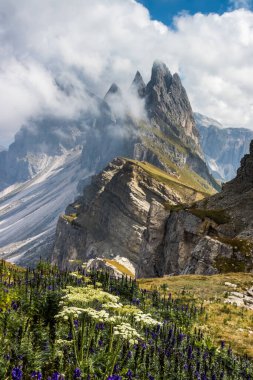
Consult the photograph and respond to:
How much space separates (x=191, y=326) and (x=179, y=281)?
1659 cm

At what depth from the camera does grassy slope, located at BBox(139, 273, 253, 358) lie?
2000 centimetres

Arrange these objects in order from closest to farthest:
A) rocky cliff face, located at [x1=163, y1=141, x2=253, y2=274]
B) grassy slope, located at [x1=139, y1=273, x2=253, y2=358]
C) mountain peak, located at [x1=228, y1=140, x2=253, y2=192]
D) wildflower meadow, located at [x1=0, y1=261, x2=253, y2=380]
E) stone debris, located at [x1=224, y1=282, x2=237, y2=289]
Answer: wildflower meadow, located at [x1=0, y1=261, x2=253, y2=380] → grassy slope, located at [x1=139, y1=273, x2=253, y2=358] → stone debris, located at [x1=224, y1=282, x2=237, y2=289] → rocky cliff face, located at [x1=163, y1=141, x2=253, y2=274] → mountain peak, located at [x1=228, y1=140, x2=253, y2=192]

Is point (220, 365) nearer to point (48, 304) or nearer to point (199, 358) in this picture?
point (199, 358)

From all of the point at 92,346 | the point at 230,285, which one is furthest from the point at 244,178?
the point at 92,346

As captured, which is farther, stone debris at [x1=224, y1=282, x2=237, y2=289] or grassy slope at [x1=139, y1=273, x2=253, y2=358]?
stone debris at [x1=224, y1=282, x2=237, y2=289]

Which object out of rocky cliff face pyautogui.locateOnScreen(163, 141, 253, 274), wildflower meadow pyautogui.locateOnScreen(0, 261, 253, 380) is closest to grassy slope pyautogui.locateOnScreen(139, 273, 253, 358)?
wildflower meadow pyautogui.locateOnScreen(0, 261, 253, 380)

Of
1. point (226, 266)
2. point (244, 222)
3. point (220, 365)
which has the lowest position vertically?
point (220, 365)

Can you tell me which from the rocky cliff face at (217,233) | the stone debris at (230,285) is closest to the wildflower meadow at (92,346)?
the stone debris at (230,285)

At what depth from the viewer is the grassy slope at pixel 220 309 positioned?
20000 millimetres

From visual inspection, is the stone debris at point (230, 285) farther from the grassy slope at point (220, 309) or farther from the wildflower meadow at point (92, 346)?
the wildflower meadow at point (92, 346)

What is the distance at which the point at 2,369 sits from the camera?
29.3 feet

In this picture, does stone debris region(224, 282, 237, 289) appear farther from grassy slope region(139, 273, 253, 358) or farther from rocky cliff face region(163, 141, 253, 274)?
rocky cliff face region(163, 141, 253, 274)

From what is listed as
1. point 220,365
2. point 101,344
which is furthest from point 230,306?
point 101,344

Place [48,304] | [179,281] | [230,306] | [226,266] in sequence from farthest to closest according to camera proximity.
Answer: [226,266] < [179,281] < [230,306] < [48,304]
